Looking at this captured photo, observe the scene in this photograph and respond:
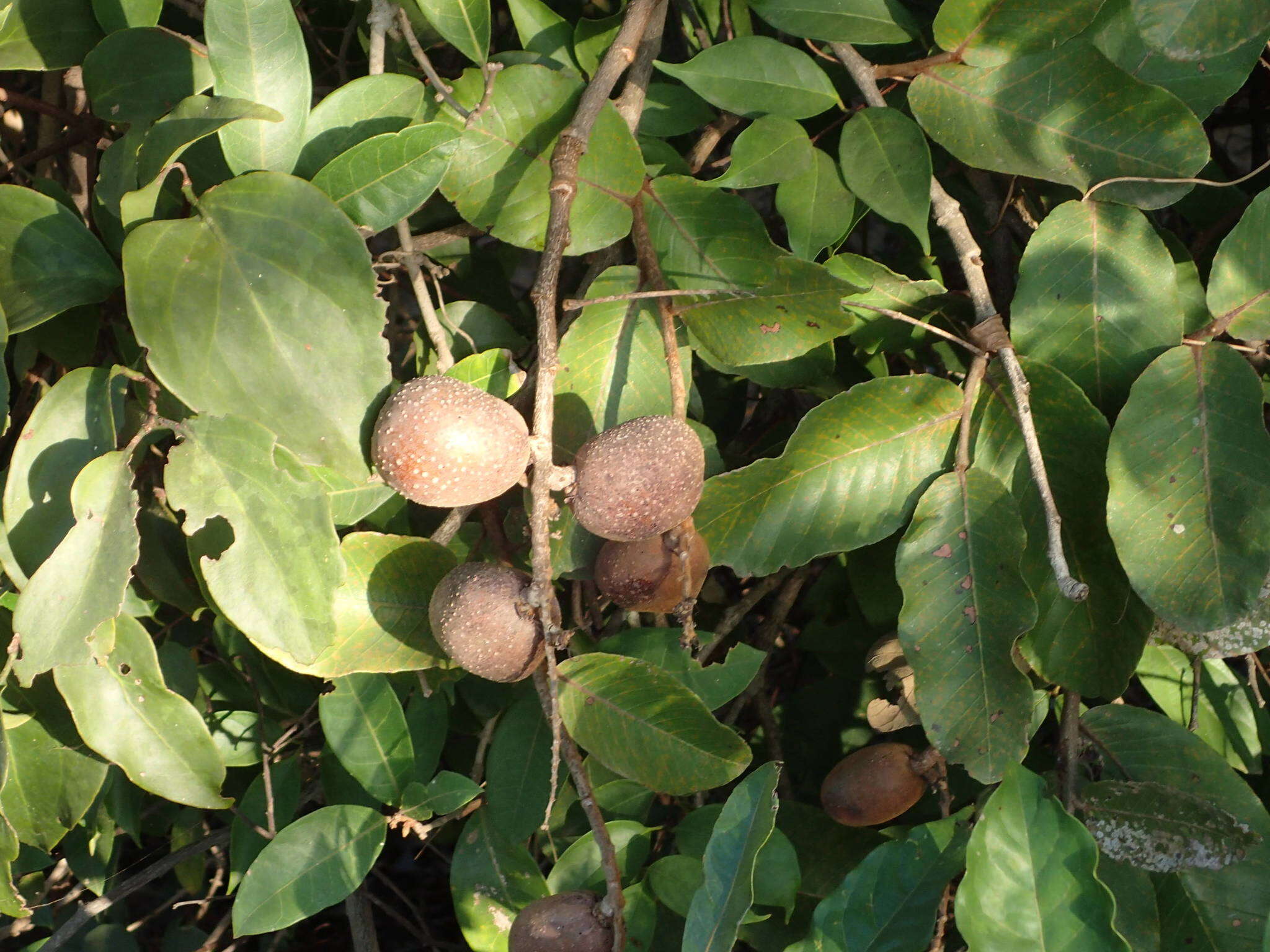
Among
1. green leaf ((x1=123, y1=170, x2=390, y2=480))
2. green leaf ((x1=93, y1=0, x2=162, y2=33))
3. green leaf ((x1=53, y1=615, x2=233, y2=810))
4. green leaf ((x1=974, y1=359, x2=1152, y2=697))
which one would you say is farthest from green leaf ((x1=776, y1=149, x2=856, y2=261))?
green leaf ((x1=53, y1=615, x2=233, y2=810))

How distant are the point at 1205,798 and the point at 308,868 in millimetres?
1011

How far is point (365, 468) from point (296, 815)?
2.87 feet

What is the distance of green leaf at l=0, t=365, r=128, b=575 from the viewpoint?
0.95 m

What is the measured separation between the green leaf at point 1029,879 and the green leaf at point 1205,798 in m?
0.37

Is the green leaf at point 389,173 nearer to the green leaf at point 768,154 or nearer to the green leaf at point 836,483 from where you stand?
the green leaf at point 768,154

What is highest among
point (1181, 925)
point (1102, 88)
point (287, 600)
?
point (1102, 88)

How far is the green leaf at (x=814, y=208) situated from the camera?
1.11 metres

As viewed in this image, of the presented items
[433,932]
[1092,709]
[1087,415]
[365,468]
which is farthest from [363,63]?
[433,932]

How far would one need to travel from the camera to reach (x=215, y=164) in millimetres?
1021

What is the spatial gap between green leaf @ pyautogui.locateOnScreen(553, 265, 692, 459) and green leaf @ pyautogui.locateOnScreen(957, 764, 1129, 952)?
0.49 meters

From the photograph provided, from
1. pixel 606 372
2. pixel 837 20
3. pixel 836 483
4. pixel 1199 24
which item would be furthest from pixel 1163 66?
pixel 606 372

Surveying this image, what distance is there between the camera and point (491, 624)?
3.02ft

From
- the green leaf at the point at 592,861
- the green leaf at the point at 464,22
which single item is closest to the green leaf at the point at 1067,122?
the green leaf at the point at 464,22

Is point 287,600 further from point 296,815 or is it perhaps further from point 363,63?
point 363,63
